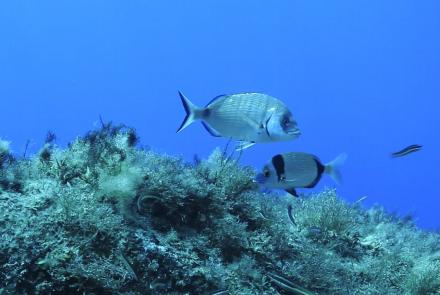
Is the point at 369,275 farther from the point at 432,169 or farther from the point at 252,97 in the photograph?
the point at 432,169

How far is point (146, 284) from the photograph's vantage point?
311cm

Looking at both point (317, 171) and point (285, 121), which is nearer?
point (285, 121)

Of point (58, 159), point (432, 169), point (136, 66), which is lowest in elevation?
point (58, 159)

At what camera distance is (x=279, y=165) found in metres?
3.43

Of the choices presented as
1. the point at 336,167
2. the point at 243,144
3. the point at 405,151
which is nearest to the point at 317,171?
the point at 336,167

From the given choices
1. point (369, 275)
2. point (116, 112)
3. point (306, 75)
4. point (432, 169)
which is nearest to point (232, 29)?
point (306, 75)

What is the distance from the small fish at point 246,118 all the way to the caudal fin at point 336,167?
17.5 inches

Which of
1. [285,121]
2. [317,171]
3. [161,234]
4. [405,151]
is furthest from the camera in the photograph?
[405,151]

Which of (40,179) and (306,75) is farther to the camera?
(306,75)

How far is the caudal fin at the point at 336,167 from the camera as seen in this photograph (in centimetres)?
356

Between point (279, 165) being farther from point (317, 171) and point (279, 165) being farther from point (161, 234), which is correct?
point (161, 234)

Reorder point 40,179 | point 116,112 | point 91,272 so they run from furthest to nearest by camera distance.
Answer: point 116,112, point 40,179, point 91,272

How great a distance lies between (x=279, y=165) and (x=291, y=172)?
11 cm

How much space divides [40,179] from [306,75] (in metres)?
180
